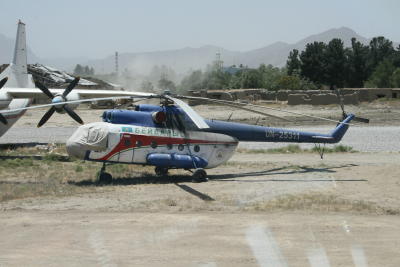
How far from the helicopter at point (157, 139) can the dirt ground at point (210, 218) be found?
2.71 feet

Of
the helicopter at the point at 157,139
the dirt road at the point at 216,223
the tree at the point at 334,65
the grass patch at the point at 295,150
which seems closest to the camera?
the dirt road at the point at 216,223

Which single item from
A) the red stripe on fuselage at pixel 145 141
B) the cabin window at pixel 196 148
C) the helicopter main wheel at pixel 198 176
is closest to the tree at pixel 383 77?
the cabin window at pixel 196 148

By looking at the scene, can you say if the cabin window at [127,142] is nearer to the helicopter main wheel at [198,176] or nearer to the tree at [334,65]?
the helicopter main wheel at [198,176]

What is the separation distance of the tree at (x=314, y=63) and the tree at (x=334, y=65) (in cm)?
58

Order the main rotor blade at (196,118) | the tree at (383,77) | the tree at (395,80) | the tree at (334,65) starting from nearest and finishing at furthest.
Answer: the main rotor blade at (196,118), the tree at (395,80), the tree at (383,77), the tree at (334,65)

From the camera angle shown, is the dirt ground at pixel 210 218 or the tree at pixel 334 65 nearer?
the dirt ground at pixel 210 218

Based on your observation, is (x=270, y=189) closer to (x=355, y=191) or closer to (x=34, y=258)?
(x=355, y=191)

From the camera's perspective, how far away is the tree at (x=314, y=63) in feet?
350

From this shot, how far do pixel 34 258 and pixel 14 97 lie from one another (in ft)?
61.5

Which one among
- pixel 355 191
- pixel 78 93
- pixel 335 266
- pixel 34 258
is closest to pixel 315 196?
pixel 355 191

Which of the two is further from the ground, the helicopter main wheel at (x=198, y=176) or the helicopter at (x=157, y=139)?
the helicopter at (x=157, y=139)

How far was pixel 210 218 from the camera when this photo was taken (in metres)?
13.9

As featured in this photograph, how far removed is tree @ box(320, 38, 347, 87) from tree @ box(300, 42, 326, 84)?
0.58 m

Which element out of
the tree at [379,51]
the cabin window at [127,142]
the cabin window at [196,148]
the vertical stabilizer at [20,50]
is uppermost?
the tree at [379,51]
